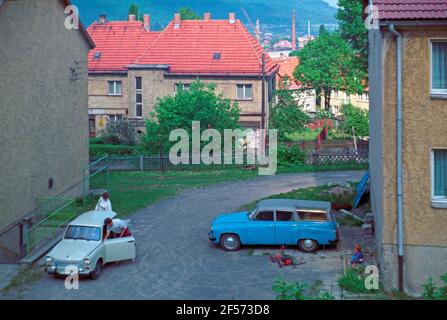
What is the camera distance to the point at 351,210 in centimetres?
2533

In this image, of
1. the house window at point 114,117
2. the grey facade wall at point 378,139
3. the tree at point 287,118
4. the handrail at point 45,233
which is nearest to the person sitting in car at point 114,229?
the handrail at point 45,233

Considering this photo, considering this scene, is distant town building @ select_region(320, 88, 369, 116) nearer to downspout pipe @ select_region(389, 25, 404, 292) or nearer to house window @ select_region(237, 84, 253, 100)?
house window @ select_region(237, 84, 253, 100)

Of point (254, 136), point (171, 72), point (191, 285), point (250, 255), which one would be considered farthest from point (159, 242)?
point (171, 72)

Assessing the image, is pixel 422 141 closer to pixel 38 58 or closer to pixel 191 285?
pixel 191 285

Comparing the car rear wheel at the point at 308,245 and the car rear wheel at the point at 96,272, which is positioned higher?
the car rear wheel at the point at 308,245

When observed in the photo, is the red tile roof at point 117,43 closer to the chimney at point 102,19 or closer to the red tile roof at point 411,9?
the chimney at point 102,19

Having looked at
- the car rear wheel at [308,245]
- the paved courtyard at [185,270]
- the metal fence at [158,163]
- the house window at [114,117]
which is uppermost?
the house window at [114,117]

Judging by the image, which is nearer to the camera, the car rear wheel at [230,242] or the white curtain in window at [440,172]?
the white curtain in window at [440,172]

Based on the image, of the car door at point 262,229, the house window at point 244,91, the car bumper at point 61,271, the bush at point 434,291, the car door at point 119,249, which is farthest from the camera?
the house window at point 244,91

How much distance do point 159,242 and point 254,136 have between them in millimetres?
27246

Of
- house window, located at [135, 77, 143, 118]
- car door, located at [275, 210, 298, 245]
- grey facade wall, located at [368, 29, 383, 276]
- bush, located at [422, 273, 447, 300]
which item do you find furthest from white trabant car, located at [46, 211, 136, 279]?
house window, located at [135, 77, 143, 118]

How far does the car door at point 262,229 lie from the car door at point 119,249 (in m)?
3.45

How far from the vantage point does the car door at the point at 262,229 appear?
20016 millimetres
